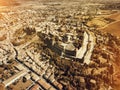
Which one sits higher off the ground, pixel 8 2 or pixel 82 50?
pixel 8 2

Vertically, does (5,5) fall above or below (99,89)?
above

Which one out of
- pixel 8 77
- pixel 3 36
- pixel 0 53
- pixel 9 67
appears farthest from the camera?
pixel 3 36

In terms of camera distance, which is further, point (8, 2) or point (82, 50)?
point (8, 2)

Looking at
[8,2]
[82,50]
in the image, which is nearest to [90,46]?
[82,50]

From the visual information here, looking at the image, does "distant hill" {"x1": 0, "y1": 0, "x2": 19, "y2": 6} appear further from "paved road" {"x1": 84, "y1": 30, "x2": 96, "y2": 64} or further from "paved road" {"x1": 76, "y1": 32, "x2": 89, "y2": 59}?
"paved road" {"x1": 76, "y1": 32, "x2": 89, "y2": 59}

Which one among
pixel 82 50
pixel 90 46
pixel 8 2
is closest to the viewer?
pixel 82 50

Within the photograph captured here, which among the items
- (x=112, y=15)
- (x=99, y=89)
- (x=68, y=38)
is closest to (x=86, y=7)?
(x=112, y=15)

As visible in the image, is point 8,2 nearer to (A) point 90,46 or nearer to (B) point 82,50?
(A) point 90,46

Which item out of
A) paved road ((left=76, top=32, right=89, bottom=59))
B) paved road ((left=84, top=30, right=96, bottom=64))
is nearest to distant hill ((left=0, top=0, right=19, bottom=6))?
paved road ((left=84, top=30, right=96, bottom=64))

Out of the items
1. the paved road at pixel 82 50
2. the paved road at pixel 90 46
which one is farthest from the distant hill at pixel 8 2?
the paved road at pixel 82 50

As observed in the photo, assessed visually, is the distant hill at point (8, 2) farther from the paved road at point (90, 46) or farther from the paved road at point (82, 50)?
the paved road at point (82, 50)

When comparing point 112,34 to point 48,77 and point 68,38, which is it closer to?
point 68,38
